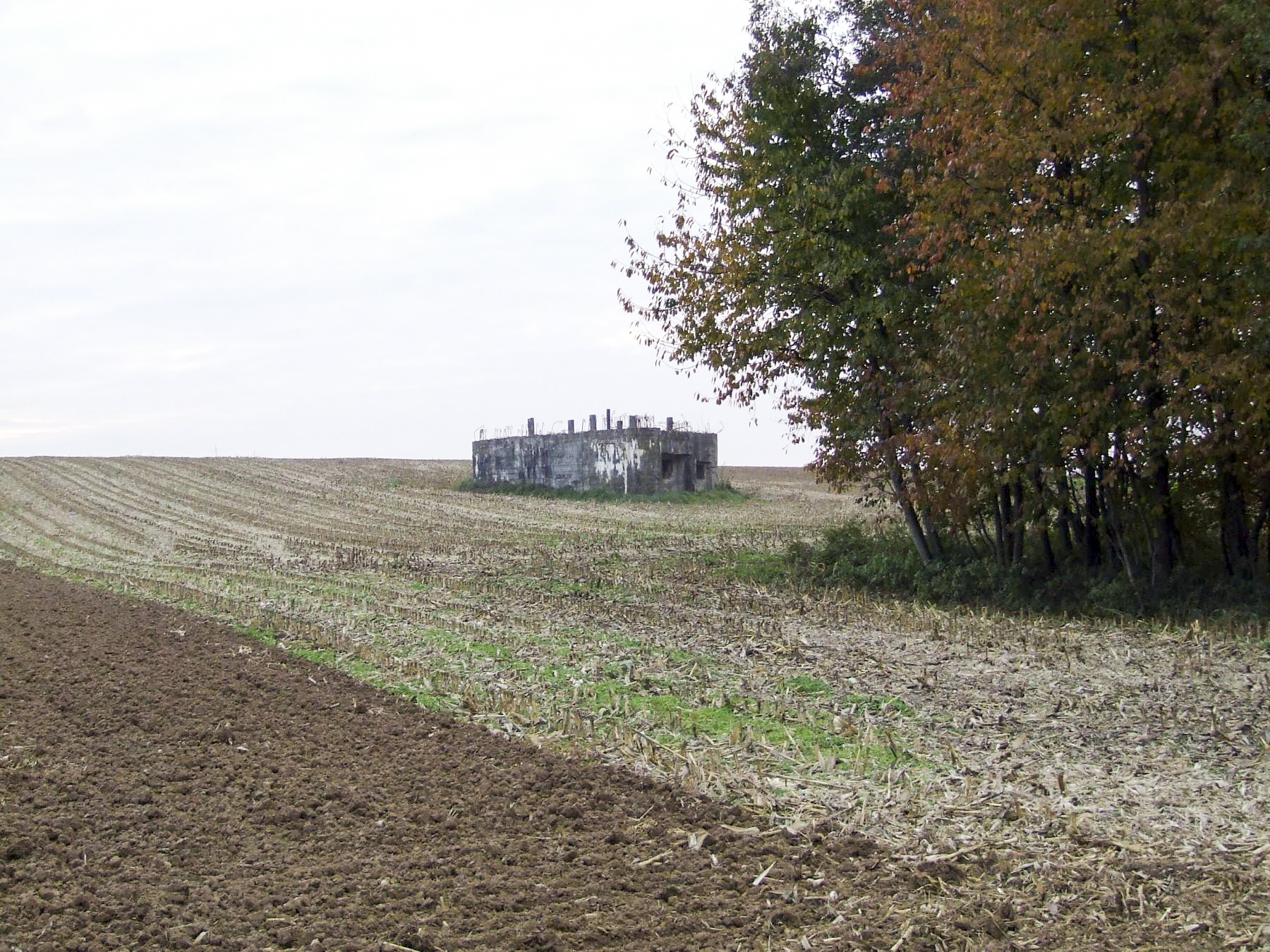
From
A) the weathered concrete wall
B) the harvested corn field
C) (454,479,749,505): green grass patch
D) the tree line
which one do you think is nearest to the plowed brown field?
the harvested corn field

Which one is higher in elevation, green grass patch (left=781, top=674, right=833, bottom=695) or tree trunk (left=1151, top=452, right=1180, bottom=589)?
tree trunk (left=1151, top=452, right=1180, bottom=589)

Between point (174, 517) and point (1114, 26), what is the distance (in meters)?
28.0

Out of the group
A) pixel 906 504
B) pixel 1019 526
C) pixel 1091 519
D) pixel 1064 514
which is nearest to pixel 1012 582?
pixel 1019 526

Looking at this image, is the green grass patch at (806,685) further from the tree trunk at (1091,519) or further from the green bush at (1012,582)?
the tree trunk at (1091,519)

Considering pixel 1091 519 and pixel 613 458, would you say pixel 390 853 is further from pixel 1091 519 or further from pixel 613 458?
pixel 613 458

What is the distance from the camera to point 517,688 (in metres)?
10.6

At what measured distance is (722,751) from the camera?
8.42 metres

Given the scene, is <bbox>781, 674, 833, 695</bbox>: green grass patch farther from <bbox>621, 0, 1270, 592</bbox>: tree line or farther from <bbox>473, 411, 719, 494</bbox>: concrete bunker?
<bbox>473, 411, 719, 494</bbox>: concrete bunker

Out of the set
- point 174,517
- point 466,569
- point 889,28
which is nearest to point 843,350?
point 889,28

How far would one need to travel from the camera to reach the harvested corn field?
5.73 m

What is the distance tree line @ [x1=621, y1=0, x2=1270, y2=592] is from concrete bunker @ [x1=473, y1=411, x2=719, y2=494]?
23.5m

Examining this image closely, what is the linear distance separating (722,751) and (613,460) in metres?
34.8

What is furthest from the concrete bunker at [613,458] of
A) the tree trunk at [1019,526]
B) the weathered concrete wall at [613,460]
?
the tree trunk at [1019,526]

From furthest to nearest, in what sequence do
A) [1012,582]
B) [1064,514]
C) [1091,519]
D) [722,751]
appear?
[1012,582], [1064,514], [1091,519], [722,751]
